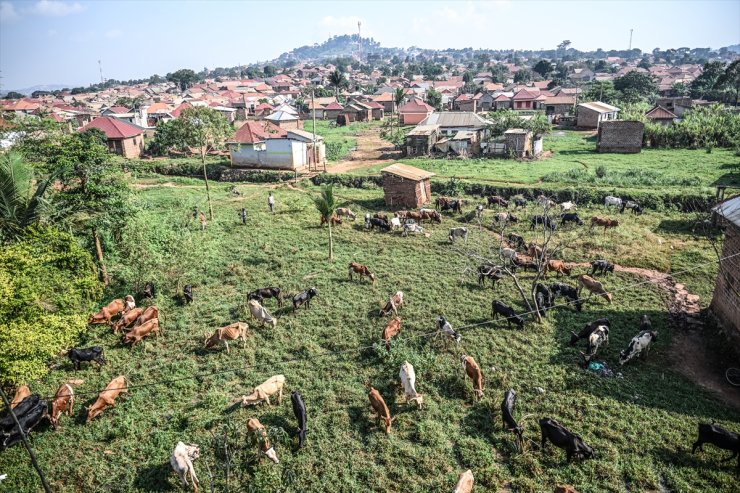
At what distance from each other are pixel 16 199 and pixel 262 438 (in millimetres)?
8881

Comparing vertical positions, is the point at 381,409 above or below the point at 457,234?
below

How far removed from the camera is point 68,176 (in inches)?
650

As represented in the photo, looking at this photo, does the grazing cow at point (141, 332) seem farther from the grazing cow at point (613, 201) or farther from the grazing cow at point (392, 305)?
the grazing cow at point (613, 201)

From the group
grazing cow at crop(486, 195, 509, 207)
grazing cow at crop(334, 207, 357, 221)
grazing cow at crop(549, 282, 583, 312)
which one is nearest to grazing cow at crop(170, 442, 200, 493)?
grazing cow at crop(549, 282, 583, 312)

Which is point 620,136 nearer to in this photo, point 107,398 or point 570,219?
point 570,219

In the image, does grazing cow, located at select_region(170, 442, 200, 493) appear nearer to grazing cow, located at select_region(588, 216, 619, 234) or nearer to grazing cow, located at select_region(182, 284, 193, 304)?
grazing cow, located at select_region(182, 284, 193, 304)

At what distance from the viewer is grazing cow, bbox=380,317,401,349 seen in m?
14.0

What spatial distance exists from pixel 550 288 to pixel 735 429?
7189 millimetres

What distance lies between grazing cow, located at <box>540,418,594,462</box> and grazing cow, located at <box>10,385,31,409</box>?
1223 cm

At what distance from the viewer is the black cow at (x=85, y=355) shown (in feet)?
44.4

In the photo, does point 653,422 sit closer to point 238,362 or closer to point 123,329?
point 238,362

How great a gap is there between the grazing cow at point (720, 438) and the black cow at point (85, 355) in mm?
14777

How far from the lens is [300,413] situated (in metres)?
10.9

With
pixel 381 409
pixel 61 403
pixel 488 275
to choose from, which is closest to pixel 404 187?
pixel 488 275
